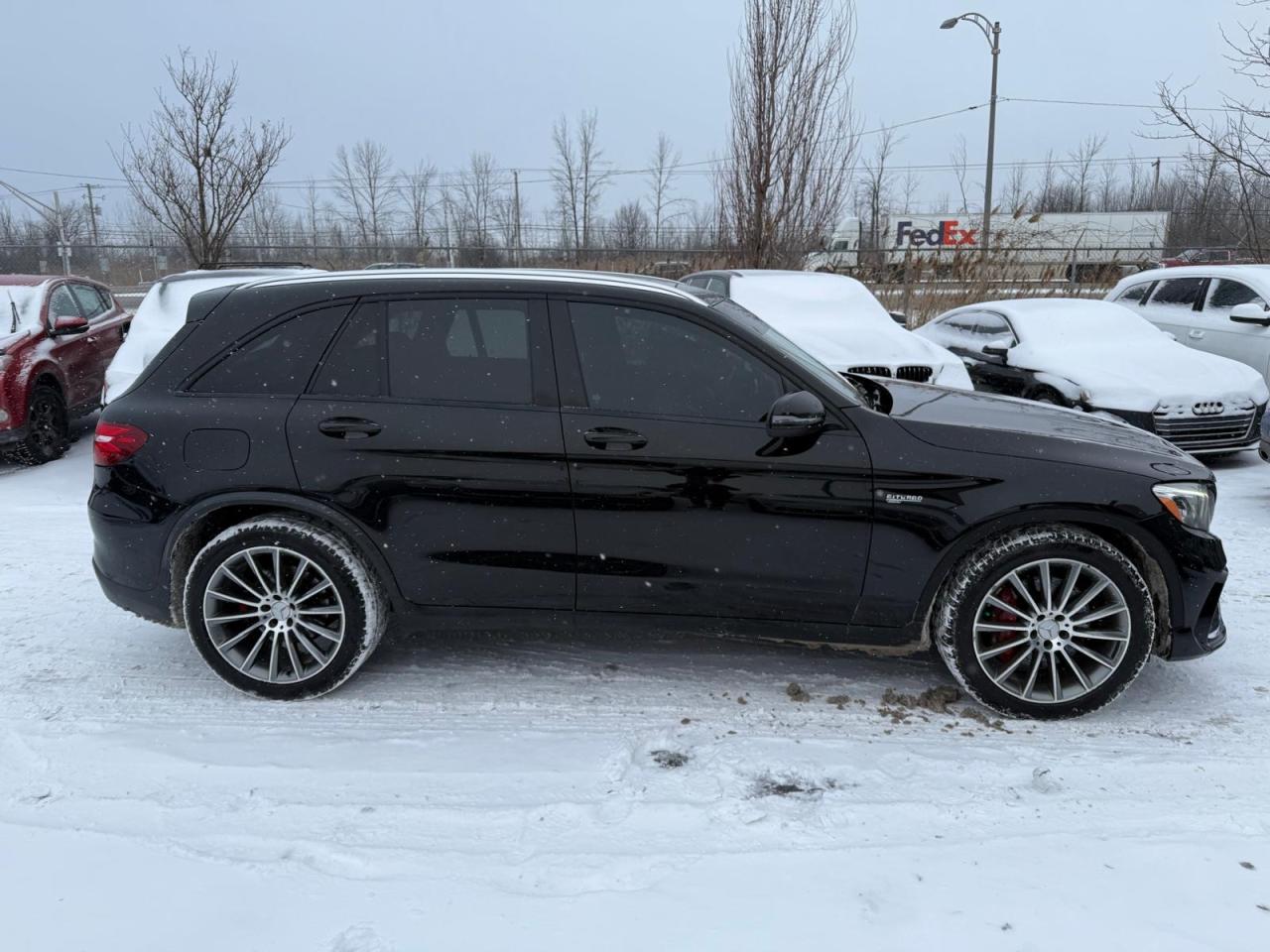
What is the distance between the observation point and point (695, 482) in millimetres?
3535

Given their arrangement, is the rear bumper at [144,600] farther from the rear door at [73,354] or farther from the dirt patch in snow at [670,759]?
the rear door at [73,354]

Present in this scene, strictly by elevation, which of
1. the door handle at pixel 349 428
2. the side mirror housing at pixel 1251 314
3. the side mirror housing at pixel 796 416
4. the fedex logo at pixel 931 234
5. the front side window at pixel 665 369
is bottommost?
the door handle at pixel 349 428

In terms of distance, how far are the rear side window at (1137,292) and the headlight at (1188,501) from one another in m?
8.56

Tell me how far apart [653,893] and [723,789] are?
582 mm

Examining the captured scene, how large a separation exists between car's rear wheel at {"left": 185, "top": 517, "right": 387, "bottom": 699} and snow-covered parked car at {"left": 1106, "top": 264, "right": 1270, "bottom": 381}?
29.1 ft

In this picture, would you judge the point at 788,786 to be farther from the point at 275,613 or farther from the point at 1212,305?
the point at 1212,305

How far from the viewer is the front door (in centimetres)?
353

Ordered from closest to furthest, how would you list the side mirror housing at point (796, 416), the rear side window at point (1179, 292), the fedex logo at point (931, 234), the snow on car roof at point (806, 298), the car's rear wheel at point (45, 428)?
the side mirror housing at point (796, 416) < the car's rear wheel at point (45, 428) < the snow on car roof at point (806, 298) < the rear side window at point (1179, 292) < the fedex logo at point (931, 234)

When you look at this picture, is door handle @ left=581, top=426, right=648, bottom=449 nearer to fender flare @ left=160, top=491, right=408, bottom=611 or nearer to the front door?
the front door

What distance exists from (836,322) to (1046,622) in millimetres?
5175

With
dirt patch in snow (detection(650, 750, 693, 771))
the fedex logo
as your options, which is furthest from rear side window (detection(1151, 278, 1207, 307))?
the fedex logo

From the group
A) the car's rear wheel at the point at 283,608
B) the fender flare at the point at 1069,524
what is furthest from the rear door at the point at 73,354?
the fender flare at the point at 1069,524

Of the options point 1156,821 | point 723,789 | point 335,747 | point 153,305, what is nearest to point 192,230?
point 153,305

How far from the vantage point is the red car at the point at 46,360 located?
7969 mm
